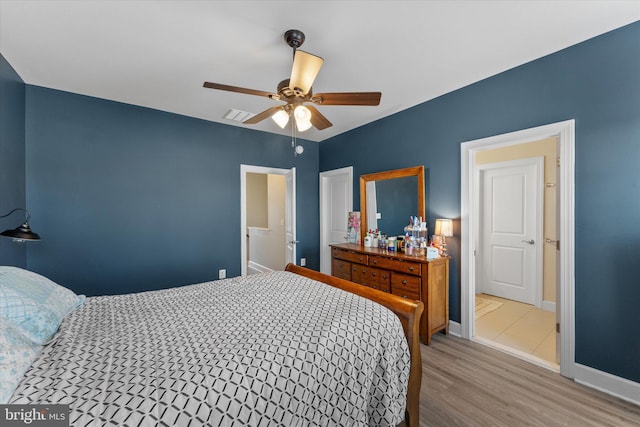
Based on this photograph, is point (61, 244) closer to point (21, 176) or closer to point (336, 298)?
point (21, 176)

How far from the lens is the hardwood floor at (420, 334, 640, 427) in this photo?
1.79m

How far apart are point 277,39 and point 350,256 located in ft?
8.33

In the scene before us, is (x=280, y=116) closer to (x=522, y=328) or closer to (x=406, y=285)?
(x=406, y=285)

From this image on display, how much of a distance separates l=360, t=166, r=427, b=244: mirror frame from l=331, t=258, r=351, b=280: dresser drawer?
1.93 feet

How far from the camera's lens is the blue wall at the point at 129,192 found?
2879 millimetres

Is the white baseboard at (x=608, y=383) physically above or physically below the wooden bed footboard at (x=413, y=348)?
below

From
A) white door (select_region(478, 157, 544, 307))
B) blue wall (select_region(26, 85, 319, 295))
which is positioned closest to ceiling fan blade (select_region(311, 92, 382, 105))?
blue wall (select_region(26, 85, 319, 295))

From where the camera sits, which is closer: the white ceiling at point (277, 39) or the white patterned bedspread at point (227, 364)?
the white patterned bedspread at point (227, 364)

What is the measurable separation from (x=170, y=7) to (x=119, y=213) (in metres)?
2.46

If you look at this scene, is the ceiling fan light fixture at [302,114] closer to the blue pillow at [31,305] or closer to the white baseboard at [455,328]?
the blue pillow at [31,305]

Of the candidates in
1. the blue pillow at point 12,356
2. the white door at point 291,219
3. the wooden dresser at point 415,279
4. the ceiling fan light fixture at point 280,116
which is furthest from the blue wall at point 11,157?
the wooden dresser at point 415,279

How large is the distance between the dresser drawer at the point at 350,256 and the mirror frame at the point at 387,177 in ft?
1.75

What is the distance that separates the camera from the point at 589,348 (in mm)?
2127

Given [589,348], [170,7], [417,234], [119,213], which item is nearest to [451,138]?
[417,234]
